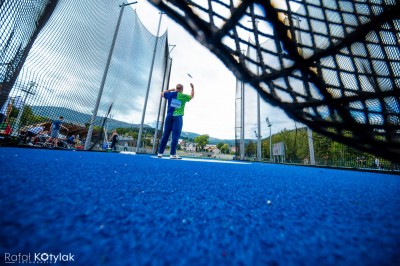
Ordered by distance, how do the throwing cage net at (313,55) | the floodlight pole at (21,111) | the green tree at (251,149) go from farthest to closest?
the green tree at (251,149)
the floodlight pole at (21,111)
the throwing cage net at (313,55)

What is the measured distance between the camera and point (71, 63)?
17.8 feet

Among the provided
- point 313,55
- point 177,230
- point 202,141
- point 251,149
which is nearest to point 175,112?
point 313,55

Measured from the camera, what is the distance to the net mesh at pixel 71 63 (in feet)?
11.3

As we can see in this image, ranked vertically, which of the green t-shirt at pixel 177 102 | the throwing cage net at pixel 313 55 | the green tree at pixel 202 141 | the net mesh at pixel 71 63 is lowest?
the throwing cage net at pixel 313 55

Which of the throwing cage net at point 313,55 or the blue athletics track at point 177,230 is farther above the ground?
the throwing cage net at point 313,55

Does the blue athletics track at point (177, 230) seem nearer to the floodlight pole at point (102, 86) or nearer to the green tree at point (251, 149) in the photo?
the floodlight pole at point (102, 86)

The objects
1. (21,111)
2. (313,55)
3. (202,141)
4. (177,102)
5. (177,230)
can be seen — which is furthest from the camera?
(202,141)

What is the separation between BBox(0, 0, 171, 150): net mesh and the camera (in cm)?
343

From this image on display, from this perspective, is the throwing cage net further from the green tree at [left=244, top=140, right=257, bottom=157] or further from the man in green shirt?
the green tree at [left=244, top=140, right=257, bottom=157]

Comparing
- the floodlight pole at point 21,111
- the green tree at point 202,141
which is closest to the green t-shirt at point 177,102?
the floodlight pole at point 21,111

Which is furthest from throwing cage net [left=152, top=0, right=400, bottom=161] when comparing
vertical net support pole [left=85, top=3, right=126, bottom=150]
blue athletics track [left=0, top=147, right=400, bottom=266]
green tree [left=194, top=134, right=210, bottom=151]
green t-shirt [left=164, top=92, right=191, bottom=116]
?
green tree [left=194, top=134, right=210, bottom=151]

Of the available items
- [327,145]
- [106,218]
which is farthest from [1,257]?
[327,145]

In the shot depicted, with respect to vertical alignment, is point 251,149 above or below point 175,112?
above

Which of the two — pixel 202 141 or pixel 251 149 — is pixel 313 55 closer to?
pixel 251 149
